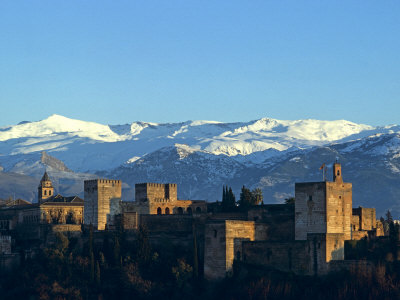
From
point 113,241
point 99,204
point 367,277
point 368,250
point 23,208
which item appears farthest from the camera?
point 23,208

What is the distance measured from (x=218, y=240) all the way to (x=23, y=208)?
5356 centimetres

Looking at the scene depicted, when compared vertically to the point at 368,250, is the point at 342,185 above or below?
above

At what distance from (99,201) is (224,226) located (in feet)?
121

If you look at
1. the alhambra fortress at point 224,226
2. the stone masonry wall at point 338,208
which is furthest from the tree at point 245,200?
the stone masonry wall at point 338,208

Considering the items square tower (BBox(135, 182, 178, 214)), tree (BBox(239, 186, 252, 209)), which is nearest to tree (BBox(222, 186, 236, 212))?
tree (BBox(239, 186, 252, 209))

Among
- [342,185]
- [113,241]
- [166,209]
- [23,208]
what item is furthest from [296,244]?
[23,208]

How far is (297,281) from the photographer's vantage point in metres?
121

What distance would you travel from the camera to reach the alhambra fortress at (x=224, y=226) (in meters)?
123

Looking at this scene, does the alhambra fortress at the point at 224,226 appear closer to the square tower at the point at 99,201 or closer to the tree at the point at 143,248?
the square tower at the point at 99,201

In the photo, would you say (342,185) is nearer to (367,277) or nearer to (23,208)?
(367,277)

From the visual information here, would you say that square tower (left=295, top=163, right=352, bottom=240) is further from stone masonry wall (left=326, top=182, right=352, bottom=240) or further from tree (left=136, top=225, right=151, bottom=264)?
tree (left=136, top=225, right=151, bottom=264)

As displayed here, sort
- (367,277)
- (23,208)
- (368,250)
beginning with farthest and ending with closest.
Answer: (23,208)
(368,250)
(367,277)

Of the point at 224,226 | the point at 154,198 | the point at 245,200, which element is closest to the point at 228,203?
the point at 245,200

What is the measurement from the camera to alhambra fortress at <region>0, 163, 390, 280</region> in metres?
123
